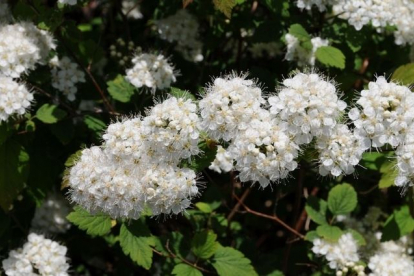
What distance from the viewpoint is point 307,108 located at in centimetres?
220

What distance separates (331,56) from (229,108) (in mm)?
973

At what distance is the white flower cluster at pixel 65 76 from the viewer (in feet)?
10.9

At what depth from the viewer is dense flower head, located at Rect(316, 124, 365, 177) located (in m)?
2.28

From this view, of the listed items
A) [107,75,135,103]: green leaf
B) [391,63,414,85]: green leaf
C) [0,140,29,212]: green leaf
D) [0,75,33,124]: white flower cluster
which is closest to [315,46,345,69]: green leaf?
[391,63,414,85]: green leaf

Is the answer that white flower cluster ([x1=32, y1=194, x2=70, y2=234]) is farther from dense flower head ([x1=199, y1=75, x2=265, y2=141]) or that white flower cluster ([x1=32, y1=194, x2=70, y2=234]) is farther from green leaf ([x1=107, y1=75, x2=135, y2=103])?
dense flower head ([x1=199, y1=75, x2=265, y2=141])

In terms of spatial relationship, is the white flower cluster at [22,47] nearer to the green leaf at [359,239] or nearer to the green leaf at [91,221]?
the green leaf at [91,221]

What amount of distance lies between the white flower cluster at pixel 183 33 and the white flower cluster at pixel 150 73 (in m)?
0.32

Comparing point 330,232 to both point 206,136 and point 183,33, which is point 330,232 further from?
point 183,33

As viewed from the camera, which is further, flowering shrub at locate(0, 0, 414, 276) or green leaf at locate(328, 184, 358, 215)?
green leaf at locate(328, 184, 358, 215)

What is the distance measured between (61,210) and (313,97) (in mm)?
1899

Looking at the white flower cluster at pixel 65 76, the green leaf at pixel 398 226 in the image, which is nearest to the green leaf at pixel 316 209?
the green leaf at pixel 398 226

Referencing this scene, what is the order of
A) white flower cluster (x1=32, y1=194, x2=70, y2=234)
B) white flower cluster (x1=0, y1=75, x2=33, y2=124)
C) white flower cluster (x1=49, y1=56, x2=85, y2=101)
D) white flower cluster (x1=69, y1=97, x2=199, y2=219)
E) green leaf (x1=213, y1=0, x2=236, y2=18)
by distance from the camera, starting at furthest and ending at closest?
white flower cluster (x1=32, y1=194, x2=70, y2=234)
white flower cluster (x1=49, y1=56, x2=85, y2=101)
white flower cluster (x1=0, y1=75, x2=33, y2=124)
green leaf (x1=213, y1=0, x2=236, y2=18)
white flower cluster (x1=69, y1=97, x2=199, y2=219)

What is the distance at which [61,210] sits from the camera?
3559 mm

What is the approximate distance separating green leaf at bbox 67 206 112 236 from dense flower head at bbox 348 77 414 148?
1154mm
